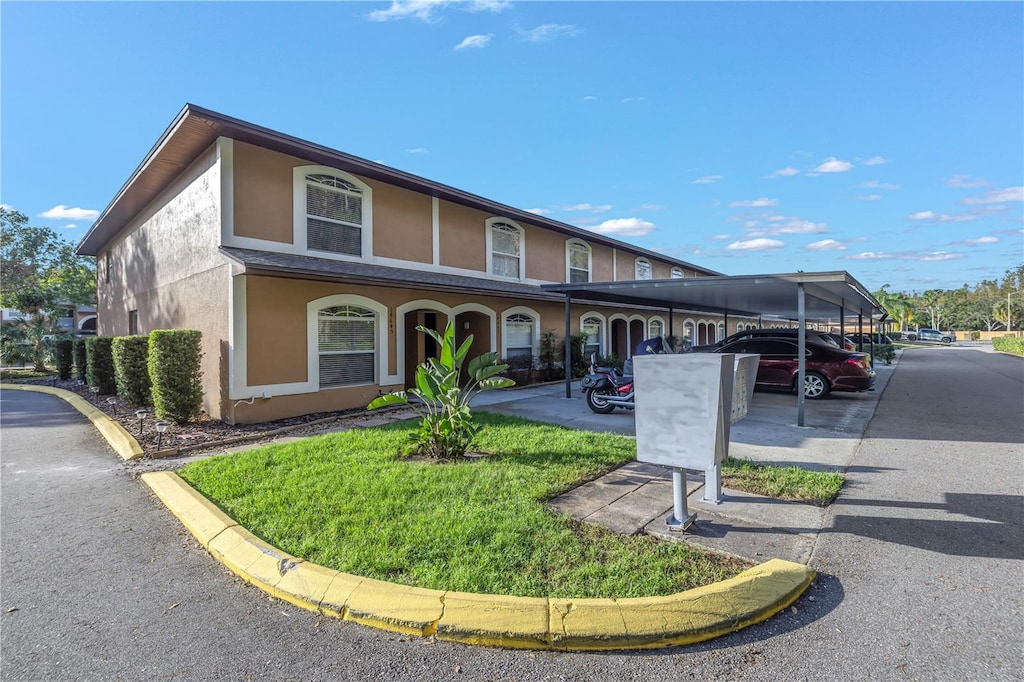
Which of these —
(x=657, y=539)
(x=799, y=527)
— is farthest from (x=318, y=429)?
(x=799, y=527)

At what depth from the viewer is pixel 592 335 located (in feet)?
60.5

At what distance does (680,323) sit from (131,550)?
2481 centimetres

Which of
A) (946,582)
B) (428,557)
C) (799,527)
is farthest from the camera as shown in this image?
(799,527)

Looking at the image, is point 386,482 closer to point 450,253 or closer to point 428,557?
point 428,557

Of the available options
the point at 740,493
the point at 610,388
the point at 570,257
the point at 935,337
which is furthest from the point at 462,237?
the point at 935,337

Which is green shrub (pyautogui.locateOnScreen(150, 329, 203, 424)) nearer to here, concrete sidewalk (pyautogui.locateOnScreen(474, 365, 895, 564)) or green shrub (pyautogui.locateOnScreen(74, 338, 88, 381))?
concrete sidewalk (pyautogui.locateOnScreen(474, 365, 895, 564))

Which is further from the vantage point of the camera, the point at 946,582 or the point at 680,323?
the point at 680,323

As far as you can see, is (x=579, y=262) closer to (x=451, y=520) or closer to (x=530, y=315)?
(x=530, y=315)

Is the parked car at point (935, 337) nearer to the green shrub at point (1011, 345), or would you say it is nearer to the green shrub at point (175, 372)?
the green shrub at point (1011, 345)

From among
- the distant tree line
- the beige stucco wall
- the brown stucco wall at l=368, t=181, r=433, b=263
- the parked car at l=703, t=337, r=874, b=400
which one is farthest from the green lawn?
the distant tree line

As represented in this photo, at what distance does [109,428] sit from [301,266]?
4.32 meters

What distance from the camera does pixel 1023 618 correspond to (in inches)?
113

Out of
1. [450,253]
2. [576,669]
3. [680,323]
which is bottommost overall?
[576,669]

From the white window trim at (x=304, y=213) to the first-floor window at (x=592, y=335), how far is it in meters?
8.95
